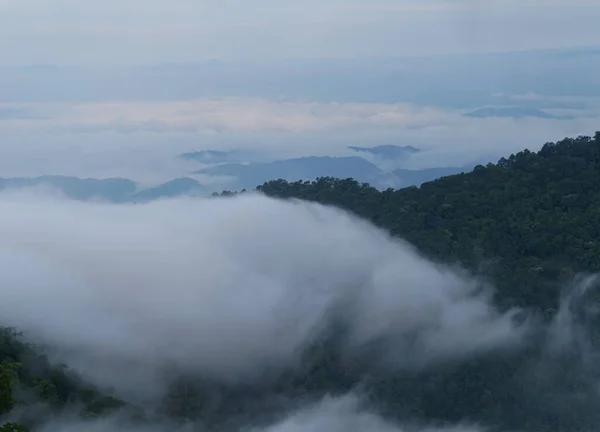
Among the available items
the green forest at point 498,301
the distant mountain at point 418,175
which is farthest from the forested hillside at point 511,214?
the distant mountain at point 418,175

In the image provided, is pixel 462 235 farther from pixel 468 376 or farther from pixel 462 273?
pixel 468 376

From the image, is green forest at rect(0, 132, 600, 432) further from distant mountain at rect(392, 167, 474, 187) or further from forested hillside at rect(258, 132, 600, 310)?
distant mountain at rect(392, 167, 474, 187)

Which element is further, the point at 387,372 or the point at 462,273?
the point at 462,273

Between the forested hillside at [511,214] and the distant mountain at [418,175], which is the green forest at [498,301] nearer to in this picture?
the forested hillside at [511,214]

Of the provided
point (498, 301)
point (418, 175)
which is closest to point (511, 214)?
point (498, 301)

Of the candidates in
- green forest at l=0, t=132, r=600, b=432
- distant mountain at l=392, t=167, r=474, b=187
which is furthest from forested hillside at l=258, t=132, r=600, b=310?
distant mountain at l=392, t=167, r=474, b=187

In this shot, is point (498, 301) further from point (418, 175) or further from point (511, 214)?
point (418, 175)

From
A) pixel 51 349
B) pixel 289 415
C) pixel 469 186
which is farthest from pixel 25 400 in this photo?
pixel 469 186
